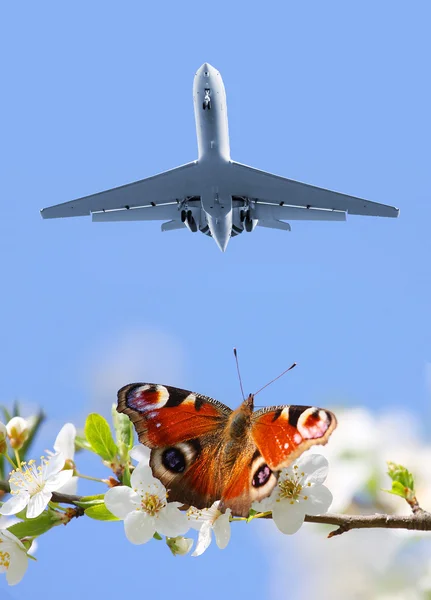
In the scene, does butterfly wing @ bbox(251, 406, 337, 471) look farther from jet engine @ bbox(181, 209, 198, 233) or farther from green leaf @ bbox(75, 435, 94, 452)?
jet engine @ bbox(181, 209, 198, 233)

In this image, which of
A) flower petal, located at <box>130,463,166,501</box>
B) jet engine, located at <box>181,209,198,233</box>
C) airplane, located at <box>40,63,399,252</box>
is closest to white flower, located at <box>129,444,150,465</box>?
flower petal, located at <box>130,463,166,501</box>

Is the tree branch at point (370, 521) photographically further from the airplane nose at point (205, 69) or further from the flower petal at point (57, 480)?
the airplane nose at point (205, 69)

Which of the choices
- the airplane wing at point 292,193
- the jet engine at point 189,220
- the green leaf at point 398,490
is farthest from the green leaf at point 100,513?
the jet engine at point 189,220

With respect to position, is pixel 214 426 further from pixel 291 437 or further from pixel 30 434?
pixel 30 434

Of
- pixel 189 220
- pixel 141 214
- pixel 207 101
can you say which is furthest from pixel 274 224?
pixel 207 101

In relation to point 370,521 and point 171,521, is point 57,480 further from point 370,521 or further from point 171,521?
point 370,521

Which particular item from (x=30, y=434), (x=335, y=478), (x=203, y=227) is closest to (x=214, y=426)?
(x=335, y=478)
